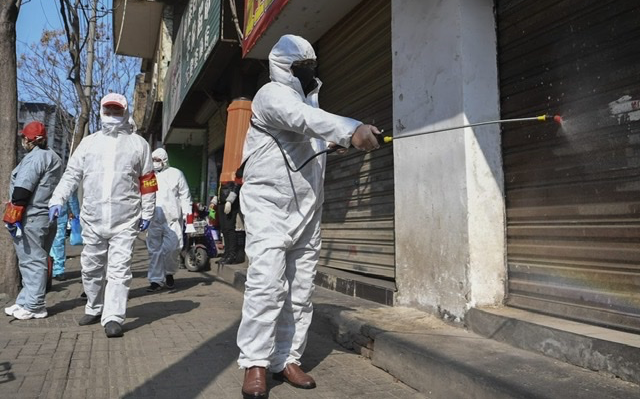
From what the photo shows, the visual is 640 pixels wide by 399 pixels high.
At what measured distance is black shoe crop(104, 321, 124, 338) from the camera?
429cm

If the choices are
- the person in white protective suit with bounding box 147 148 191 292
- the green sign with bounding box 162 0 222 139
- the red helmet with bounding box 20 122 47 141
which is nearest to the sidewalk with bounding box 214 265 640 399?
the person in white protective suit with bounding box 147 148 191 292

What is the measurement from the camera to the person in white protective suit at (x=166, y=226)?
22.8 ft

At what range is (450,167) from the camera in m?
3.78

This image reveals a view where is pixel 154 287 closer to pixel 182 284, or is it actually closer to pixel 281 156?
pixel 182 284

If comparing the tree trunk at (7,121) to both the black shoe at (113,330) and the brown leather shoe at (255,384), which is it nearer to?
the black shoe at (113,330)

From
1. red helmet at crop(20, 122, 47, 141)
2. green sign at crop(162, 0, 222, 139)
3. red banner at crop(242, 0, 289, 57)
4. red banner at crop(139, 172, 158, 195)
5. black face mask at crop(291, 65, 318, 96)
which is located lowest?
red banner at crop(139, 172, 158, 195)

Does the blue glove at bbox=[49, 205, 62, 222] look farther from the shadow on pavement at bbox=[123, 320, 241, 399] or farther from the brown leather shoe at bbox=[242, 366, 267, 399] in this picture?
the brown leather shoe at bbox=[242, 366, 267, 399]

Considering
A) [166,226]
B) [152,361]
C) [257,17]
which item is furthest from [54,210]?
[257,17]

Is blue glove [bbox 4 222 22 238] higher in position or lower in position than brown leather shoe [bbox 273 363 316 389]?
higher

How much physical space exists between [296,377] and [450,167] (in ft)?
5.97

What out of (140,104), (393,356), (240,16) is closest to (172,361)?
(393,356)

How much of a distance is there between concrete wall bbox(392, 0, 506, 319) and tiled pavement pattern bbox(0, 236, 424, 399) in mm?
856

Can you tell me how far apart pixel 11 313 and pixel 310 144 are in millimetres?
3655

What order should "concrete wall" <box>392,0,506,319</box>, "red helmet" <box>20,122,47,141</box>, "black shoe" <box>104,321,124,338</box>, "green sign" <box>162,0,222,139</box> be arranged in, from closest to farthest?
"concrete wall" <box>392,0,506,319</box>, "black shoe" <box>104,321,124,338</box>, "red helmet" <box>20,122,47,141</box>, "green sign" <box>162,0,222,139</box>
